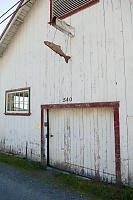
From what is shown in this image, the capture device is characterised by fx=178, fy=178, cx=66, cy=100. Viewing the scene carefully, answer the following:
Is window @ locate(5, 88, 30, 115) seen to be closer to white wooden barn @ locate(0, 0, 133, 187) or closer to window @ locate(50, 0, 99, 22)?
white wooden barn @ locate(0, 0, 133, 187)

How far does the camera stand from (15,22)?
7902 millimetres

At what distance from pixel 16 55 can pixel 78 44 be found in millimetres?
3754

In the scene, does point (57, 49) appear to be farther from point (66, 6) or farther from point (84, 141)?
point (84, 141)

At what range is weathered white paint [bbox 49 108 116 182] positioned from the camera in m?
4.98

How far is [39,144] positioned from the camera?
6.82 m

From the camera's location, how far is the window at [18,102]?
7.68 metres

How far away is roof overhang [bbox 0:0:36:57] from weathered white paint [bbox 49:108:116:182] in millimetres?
4368

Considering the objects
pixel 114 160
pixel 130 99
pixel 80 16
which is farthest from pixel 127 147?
pixel 80 16

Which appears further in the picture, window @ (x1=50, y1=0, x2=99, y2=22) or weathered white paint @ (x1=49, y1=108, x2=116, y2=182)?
window @ (x1=50, y1=0, x2=99, y2=22)

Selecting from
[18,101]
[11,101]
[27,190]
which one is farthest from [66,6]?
[27,190]

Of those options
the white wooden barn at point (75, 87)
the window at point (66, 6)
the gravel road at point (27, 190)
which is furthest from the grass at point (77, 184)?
the window at point (66, 6)

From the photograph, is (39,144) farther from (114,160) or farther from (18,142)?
(114,160)

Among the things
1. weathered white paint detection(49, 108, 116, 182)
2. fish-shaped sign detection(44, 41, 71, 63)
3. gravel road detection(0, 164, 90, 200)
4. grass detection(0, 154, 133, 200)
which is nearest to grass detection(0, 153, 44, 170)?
grass detection(0, 154, 133, 200)

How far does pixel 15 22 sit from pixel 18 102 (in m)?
3.56
